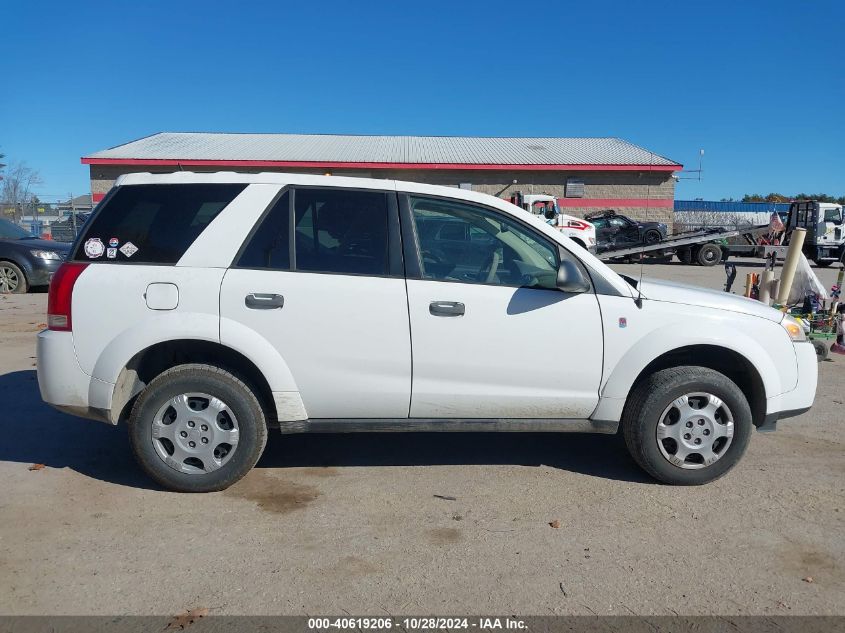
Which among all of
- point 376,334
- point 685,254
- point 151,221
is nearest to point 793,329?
point 376,334

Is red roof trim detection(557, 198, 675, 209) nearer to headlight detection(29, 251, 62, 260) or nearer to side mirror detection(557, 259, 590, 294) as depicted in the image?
headlight detection(29, 251, 62, 260)

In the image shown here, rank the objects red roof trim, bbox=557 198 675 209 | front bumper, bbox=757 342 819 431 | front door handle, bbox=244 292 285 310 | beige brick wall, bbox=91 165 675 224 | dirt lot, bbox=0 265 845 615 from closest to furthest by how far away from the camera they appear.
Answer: dirt lot, bbox=0 265 845 615 < front door handle, bbox=244 292 285 310 < front bumper, bbox=757 342 819 431 < beige brick wall, bbox=91 165 675 224 < red roof trim, bbox=557 198 675 209

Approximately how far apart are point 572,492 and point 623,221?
23.9 metres

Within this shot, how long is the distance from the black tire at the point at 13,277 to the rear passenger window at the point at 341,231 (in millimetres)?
11491

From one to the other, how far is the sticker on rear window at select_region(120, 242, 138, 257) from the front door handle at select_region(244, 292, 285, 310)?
751 millimetres

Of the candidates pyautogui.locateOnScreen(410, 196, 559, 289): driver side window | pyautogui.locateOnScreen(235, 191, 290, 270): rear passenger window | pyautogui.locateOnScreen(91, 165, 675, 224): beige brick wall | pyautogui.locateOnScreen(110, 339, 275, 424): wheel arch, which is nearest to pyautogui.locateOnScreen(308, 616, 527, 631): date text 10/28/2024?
pyautogui.locateOnScreen(110, 339, 275, 424): wheel arch

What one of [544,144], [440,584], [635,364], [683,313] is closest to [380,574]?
[440,584]

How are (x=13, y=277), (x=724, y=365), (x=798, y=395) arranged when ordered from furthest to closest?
(x=13, y=277) → (x=724, y=365) → (x=798, y=395)

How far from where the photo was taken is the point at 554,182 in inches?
1321

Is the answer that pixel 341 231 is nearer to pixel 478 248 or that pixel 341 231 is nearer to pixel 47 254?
pixel 478 248

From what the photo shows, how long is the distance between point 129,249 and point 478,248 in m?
2.09

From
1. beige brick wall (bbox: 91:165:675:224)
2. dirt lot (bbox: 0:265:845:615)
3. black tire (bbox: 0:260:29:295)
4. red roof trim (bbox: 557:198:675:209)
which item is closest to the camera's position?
dirt lot (bbox: 0:265:845:615)

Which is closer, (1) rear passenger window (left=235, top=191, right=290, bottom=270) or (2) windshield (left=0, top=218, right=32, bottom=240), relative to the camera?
(1) rear passenger window (left=235, top=191, right=290, bottom=270)

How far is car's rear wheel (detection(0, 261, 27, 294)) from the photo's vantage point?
13.4 meters
